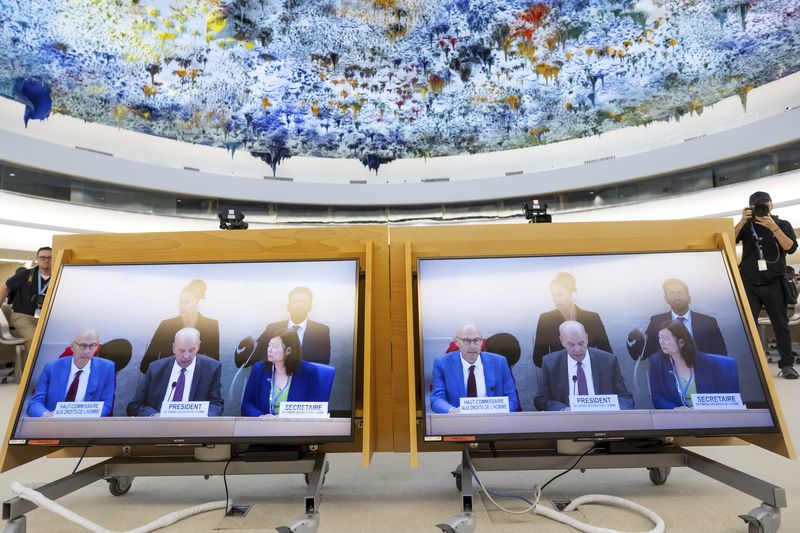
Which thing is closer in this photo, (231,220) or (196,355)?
(196,355)

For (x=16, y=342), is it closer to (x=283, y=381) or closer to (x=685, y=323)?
(x=283, y=381)

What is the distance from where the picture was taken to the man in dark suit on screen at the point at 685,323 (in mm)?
1175

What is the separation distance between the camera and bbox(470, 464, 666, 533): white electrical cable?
1.04m

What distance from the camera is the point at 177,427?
44.4 inches

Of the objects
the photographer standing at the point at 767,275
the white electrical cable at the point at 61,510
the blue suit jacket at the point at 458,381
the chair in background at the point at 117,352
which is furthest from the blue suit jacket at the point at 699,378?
the photographer standing at the point at 767,275

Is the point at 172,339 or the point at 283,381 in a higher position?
the point at 172,339

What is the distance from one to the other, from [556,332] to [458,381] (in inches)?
11.8

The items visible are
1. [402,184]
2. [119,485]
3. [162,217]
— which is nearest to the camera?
[119,485]

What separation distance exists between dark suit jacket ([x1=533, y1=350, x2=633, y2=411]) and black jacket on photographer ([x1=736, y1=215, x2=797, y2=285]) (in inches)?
109

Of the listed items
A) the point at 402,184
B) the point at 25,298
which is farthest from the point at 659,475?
the point at 402,184

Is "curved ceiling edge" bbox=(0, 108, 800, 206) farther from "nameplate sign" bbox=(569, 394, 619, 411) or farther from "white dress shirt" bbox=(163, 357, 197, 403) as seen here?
"nameplate sign" bbox=(569, 394, 619, 411)

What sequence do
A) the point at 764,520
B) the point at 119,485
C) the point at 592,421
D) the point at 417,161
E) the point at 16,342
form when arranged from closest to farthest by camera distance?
the point at 764,520 < the point at 592,421 < the point at 119,485 < the point at 16,342 < the point at 417,161

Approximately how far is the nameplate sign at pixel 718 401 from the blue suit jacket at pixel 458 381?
0.46m

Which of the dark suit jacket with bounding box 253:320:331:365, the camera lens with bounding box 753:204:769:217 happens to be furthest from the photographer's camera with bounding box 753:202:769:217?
the dark suit jacket with bounding box 253:320:331:365
